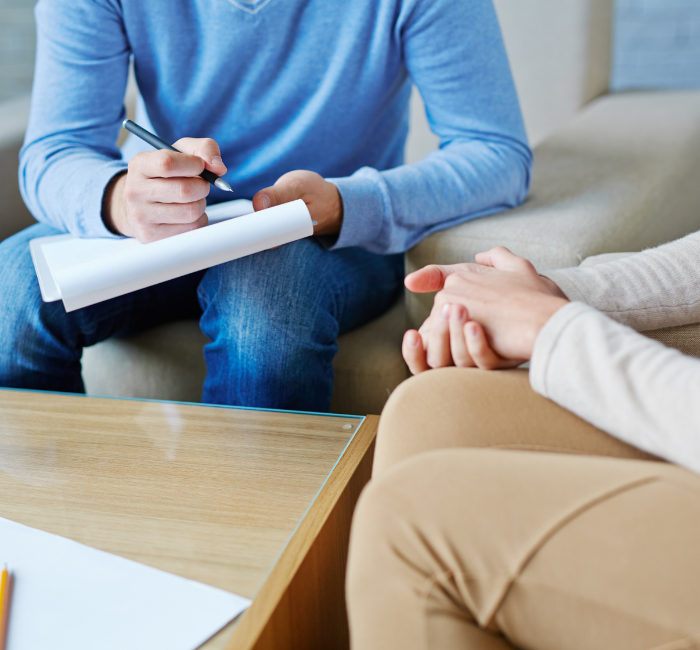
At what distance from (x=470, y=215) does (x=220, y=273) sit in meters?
0.37

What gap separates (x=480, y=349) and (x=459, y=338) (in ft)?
0.07

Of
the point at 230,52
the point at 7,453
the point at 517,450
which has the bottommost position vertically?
the point at 7,453

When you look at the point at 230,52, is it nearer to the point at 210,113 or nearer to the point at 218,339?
the point at 210,113

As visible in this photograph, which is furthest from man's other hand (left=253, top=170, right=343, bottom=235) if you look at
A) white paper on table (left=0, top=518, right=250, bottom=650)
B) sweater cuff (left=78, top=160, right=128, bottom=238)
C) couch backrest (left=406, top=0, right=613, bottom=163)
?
couch backrest (left=406, top=0, right=613, bottom=163)

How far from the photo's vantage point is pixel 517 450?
49 cm

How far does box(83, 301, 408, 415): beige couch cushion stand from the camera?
3.28 feet

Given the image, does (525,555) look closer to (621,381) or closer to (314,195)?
(621,381)

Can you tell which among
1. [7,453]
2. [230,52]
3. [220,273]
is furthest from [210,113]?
[7,453]

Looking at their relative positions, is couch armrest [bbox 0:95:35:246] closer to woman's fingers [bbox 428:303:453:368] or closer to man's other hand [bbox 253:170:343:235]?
man's other hand [bbox 253:170:343:235]

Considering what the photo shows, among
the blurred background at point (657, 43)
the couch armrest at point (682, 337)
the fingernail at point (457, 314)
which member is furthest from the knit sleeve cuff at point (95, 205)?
the blurred background at point (657, 43)

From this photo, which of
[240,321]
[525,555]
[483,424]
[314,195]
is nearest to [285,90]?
[314,195]

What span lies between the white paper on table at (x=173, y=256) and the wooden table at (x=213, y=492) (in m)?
0.16

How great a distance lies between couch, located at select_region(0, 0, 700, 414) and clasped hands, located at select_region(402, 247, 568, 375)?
164mm

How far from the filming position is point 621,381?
1.56ft
